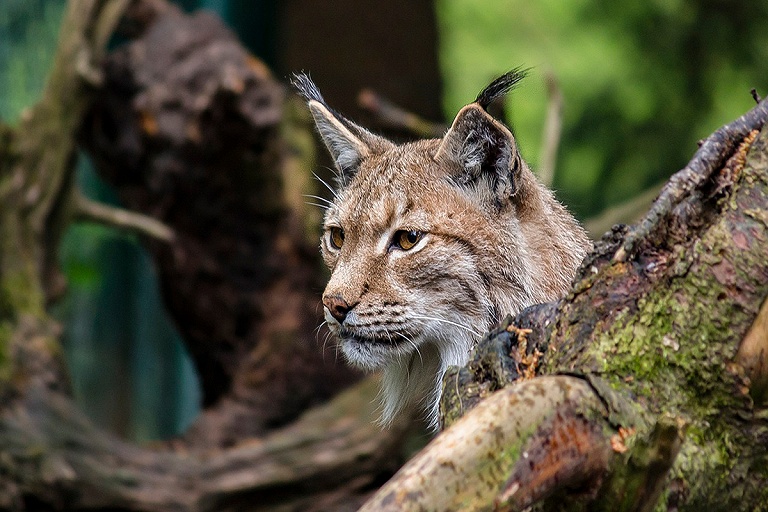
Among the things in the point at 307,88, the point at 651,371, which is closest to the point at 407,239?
the point at 307,88

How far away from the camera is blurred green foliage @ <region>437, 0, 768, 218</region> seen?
929cm

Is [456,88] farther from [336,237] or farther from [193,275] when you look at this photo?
[336,237]

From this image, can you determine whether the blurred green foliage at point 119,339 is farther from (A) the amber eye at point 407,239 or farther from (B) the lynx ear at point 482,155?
(B) the lynx ear at point 482,155

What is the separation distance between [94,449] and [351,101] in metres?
4.41

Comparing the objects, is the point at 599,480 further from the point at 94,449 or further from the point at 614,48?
the point at 614,48

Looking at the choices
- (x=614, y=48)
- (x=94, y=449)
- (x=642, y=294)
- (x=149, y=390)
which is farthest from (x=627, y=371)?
(x=614, y=48)

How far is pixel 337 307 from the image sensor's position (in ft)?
10.6

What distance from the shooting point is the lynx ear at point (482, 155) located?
10.5 feet

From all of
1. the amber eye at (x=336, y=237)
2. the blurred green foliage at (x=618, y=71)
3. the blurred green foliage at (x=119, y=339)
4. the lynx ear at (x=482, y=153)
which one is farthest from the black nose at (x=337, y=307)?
the blurred green foliage at (x=618, y=71)

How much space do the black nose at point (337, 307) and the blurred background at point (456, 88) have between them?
17.6 ft

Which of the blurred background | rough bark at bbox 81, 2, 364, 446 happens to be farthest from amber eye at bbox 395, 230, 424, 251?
the blurred background

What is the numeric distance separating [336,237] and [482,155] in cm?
71

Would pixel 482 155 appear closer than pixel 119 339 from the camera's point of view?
Yes

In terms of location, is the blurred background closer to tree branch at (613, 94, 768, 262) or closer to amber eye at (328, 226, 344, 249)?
amber eye at (328, 226, 344, 249)
